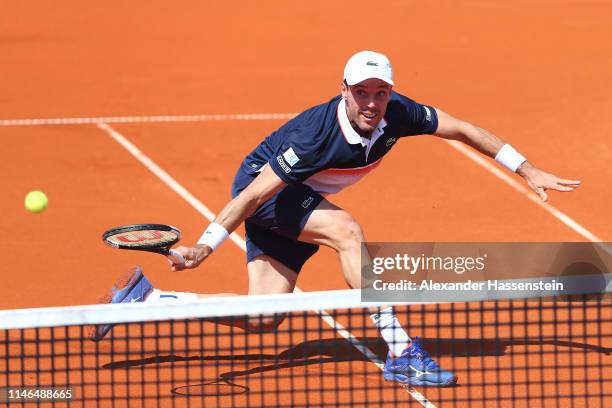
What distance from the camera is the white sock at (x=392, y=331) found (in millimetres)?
7117

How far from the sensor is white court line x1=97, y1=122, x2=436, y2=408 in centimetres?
716

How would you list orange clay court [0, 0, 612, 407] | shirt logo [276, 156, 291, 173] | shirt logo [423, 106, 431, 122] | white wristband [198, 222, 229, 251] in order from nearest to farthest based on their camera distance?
white wristband [198, 222, 229, 251] → shirt logo [276, 156, 291, 173] → shirt logo [423, 106, 431, 122] → orange clay court [0, 0, 612, 407]

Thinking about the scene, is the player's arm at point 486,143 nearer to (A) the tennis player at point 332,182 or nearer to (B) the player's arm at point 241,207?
(A) the tennis player at point 332,182

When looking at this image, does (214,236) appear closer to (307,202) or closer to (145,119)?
(307,202)

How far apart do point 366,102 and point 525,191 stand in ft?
14.8

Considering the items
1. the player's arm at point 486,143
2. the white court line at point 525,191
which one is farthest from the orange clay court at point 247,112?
the player's arm at point 486,143

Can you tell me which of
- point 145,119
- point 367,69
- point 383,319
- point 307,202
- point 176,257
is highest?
point 145,119

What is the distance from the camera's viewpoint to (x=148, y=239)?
711cm

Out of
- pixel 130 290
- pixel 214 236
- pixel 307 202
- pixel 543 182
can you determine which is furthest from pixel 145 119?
pixel 543 182

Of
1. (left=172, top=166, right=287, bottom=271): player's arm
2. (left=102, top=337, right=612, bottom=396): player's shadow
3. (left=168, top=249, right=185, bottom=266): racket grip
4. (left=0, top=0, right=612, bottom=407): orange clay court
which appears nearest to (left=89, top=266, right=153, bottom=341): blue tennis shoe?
(left=102, top=337, right=612, bottom=396): player's shadow

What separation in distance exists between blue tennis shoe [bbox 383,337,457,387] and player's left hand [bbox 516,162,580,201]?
118 centimetres

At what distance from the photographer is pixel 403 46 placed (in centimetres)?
1653

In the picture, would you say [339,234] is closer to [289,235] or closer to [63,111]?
[289,235]

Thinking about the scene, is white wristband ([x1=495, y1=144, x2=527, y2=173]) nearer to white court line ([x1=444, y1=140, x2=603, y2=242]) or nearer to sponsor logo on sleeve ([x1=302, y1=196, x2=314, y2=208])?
sponsor logo on sleeve ([x1=302, y1=196, x2=314, y2=208])
